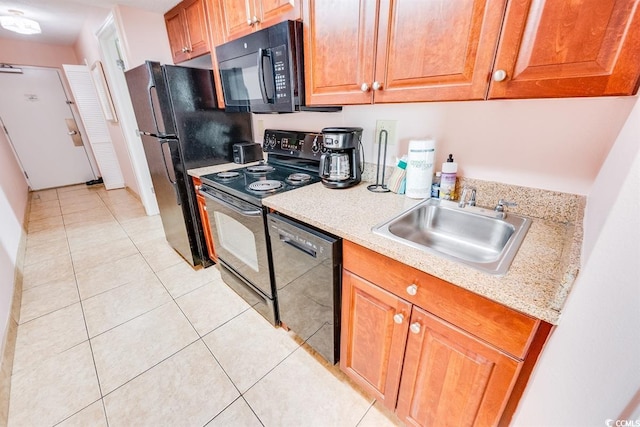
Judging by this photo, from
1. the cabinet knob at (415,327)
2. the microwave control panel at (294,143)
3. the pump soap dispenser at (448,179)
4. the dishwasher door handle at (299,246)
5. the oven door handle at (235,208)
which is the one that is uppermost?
the microwave control panel at (294,143)

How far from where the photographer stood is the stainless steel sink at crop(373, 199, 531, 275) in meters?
1.00

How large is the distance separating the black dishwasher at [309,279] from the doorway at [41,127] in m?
5.67

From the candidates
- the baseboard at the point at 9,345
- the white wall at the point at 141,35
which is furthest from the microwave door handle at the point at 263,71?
the baseboard at the point at 9,345

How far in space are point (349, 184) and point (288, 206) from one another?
0.41 m

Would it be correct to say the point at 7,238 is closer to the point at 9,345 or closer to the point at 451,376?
the point at 9,345

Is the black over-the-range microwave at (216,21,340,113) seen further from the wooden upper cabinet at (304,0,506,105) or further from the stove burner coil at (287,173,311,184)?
the stove burner coil at (287,173,311,184)

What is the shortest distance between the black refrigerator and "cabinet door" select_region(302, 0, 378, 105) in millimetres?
1010

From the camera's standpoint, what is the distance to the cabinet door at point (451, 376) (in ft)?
2.33

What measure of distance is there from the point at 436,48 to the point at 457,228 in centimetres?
72

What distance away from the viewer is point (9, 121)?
4082mm

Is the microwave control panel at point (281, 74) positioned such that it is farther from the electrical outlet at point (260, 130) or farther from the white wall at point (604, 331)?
the white wall at point (604, 331)

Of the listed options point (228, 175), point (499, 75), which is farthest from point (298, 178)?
point (499, 75)

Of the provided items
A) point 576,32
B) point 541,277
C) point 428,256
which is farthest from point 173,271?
point 576,32

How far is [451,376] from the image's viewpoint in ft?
2.64
